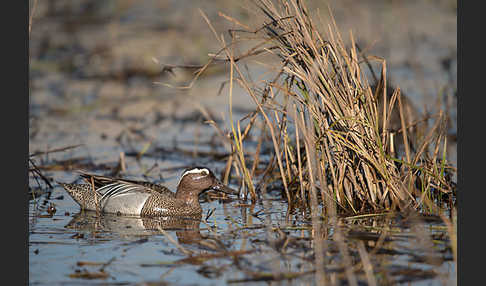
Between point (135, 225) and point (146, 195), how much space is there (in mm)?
536

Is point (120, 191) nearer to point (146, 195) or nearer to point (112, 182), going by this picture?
point (112, 182)

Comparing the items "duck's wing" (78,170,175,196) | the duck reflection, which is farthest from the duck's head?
the duck reflection

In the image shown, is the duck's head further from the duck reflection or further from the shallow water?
the shallow water

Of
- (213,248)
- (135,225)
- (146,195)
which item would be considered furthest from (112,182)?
(213,248)

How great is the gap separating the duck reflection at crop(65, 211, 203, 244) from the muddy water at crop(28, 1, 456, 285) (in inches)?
0.7

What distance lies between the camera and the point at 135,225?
6469 millimetres

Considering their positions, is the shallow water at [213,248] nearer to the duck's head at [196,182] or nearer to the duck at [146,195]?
the duck at [146,195]

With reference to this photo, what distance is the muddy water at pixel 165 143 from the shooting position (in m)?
4.96

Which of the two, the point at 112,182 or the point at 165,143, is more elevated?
the point at 165,143

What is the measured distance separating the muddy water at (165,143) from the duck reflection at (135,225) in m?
0.02

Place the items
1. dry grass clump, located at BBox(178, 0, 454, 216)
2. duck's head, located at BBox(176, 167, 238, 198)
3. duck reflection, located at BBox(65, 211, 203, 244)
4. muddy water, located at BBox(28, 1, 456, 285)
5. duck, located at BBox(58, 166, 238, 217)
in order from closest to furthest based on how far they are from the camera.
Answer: muddy water, located at BBox(28, 1, 456, 285), dry grass clump, located at BBox(178, 0, 454, 216), duck reflection, located at BBox(65, 211, 203, 244), duck, located at BBox(58, 166, 238, 217), duck's head, located at BBox(176, 167, 238, 198)

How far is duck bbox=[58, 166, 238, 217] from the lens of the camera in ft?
22.7

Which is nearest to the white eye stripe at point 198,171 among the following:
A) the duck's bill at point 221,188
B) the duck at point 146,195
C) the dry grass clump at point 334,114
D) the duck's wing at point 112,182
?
the duck at point 146,195

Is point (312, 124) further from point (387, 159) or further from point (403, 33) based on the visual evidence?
point (403, 33)
